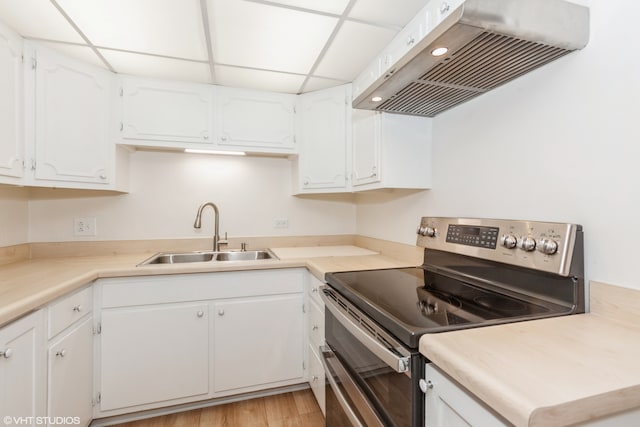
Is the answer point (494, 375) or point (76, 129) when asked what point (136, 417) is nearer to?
point (76, 129)

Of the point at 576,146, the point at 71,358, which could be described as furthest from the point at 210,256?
the point at 576,146

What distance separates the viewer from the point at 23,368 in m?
1.06

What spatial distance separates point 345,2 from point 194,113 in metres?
1.22

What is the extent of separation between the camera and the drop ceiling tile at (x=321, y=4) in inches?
47.8

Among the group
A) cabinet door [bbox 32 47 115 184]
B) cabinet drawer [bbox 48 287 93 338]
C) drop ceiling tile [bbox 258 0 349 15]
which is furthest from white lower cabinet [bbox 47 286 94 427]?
drop ceiling tile [bbox 258 0 349 15]

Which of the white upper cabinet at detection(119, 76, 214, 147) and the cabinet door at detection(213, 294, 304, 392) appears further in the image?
the white upper cabinet at detection(119, 76, 214, 147)

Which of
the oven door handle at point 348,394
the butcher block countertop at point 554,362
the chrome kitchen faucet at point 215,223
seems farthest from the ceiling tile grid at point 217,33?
the oven door handle at point 348,394

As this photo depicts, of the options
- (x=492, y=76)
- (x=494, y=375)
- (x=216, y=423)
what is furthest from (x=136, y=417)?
(x=492, y=76)

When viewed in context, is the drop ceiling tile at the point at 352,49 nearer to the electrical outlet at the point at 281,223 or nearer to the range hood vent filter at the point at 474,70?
the range hood vent filter at the point at 474,70

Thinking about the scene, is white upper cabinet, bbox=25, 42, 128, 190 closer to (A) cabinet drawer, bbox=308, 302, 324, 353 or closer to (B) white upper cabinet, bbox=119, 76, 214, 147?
(B) white upper cabinet, bbox=119, 76, 214, 147

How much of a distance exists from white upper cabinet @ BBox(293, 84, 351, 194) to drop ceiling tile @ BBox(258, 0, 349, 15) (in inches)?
29.7

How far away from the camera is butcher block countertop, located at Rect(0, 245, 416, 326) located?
1.11 metres

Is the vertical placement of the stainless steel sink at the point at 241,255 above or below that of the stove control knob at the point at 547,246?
below

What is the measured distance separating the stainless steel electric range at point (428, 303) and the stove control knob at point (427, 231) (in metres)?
0.09
